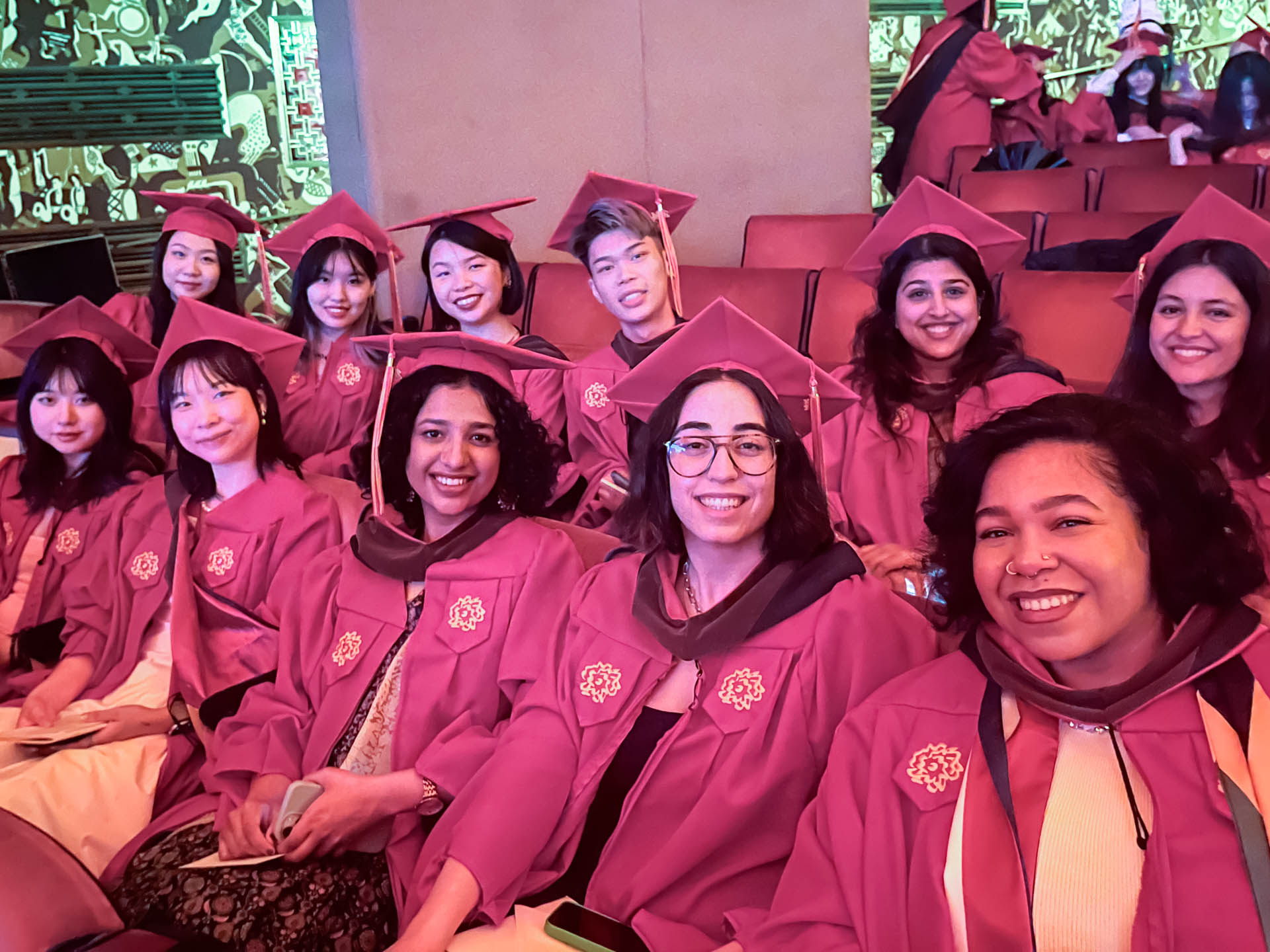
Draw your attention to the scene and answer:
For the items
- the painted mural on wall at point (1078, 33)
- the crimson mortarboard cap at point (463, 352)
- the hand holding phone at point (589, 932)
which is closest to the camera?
the hand holding phone at point (589, 932)

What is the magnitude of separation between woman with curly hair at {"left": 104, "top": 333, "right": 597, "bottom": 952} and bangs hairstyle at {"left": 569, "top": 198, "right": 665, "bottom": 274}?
1.05 m

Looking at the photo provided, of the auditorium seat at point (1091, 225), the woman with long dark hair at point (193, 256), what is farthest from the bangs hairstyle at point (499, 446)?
the auditorium seat at point (1091, 225)

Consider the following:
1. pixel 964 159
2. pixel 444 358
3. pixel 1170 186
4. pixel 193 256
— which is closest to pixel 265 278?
pixel 193 256

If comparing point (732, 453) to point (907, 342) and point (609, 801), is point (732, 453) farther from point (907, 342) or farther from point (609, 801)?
point (907, 342)

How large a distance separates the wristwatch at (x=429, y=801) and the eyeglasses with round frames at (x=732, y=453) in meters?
0.72

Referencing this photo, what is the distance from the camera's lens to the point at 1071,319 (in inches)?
124

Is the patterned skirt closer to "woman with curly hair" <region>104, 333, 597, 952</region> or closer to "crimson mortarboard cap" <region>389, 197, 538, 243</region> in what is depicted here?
"woman with curly hair" <region>104, 333, 597, 952</region>

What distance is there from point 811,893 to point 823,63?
4.93 meters

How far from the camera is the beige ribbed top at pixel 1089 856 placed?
4.31ft

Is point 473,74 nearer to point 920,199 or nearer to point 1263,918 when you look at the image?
point 920,199

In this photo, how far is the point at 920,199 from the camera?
2734mm

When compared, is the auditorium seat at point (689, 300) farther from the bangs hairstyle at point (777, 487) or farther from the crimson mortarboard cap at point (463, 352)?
the bangs hairstyle at point (777, 487)

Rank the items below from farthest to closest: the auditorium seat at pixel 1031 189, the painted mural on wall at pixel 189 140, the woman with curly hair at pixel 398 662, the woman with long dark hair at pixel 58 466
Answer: the painted mural on wall at pixel 189 140 → the auditorium seat at pixel 1031 189 → the woman with long dark hair at pixel 58 466 → the woman with curly hair at pixel 398 662

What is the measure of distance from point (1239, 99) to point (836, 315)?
11.8 ft
